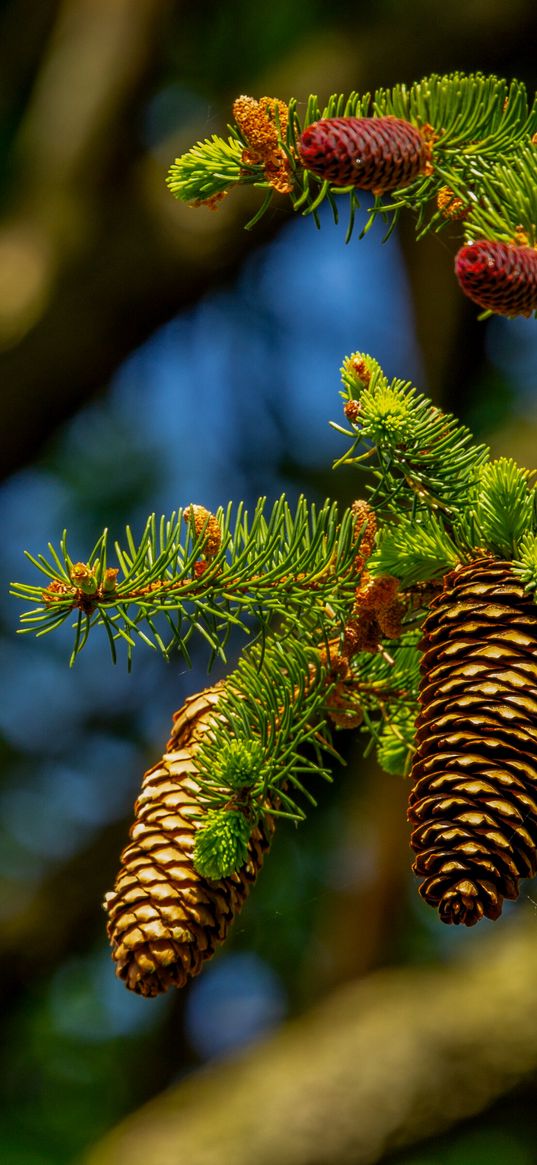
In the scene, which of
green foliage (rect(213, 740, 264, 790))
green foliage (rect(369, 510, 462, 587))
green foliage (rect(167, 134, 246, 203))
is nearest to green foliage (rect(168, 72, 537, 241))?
green foliage (rect(167, 134, 246, 203))

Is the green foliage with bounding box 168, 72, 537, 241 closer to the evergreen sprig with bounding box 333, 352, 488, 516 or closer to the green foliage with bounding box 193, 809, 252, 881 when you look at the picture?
the evergreen sprig with bounding box 333, 352, 488, 516

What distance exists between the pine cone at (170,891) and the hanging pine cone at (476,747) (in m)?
0.10

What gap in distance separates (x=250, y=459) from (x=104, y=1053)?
1101 millimetres

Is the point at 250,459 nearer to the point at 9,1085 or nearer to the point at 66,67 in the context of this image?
the point at 66,67

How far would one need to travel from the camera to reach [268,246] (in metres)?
2.35

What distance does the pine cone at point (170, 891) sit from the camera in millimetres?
516

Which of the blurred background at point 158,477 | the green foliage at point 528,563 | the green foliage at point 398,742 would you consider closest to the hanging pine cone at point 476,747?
the green foliage at point 528,563

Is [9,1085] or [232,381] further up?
[232,381]

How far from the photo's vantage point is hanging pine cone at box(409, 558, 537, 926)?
0.45m

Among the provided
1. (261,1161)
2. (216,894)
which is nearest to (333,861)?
(261,1161)

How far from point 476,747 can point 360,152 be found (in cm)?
23

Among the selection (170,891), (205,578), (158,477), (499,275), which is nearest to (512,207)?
(499,275)

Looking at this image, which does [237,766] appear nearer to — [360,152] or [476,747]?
[476,747]

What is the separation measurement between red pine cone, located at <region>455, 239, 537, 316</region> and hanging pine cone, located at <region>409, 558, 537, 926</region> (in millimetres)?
106
